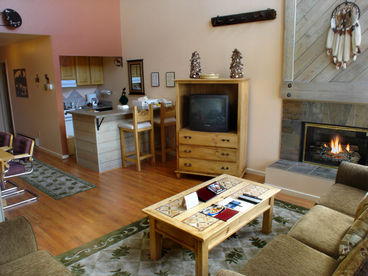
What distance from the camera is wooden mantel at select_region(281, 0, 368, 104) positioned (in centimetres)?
327

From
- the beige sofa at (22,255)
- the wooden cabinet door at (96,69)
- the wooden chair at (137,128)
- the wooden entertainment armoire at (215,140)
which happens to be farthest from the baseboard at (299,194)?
the wooden cabinet door at (96,69)

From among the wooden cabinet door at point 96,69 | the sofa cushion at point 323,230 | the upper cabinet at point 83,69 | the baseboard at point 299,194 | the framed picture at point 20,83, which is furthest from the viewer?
the wooden cabinet door at point 96,69

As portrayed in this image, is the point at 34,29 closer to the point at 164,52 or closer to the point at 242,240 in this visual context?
the point at 164,52

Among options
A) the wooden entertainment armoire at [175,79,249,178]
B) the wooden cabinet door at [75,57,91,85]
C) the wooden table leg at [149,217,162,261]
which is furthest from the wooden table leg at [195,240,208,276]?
the wooden cabinet door at [75,57,91,85]

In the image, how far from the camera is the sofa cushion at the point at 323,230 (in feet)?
6.40

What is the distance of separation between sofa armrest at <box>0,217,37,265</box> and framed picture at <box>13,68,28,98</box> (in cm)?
509

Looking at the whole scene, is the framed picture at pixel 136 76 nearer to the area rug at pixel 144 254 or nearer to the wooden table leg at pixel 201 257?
the area rug at pixel 144 254

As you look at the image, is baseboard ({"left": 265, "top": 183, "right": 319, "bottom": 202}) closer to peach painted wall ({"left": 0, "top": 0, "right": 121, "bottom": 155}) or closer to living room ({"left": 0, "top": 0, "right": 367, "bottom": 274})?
living room ({"left": 0, "top": 0, "right": 367, "bottom": 274})

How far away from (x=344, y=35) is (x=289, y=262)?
2678 millimetres

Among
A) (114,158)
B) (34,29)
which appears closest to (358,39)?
(114,158)

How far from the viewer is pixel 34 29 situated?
4.79 meters

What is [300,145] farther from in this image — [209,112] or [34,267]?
[34,267]

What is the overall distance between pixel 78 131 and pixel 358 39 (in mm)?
4165

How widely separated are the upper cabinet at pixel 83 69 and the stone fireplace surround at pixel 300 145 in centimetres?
435
